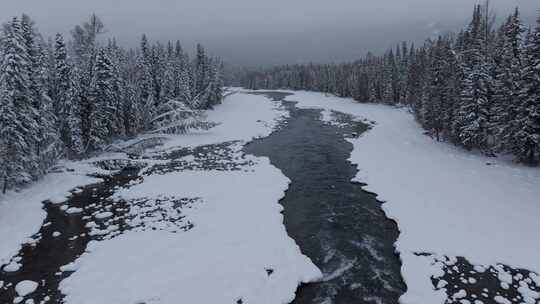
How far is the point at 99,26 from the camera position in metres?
50.7

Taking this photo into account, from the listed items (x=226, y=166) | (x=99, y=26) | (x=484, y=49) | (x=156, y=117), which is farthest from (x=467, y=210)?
(x=99, y=26)

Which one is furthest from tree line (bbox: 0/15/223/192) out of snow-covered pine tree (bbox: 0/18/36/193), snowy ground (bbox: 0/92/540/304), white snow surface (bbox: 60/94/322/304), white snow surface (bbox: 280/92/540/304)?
white snow surface (bbox: 280/92/540/304)

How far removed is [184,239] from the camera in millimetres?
18844

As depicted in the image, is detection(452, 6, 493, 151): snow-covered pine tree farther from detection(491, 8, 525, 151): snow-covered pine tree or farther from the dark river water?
the dark river water

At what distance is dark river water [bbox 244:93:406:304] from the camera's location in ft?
48.5

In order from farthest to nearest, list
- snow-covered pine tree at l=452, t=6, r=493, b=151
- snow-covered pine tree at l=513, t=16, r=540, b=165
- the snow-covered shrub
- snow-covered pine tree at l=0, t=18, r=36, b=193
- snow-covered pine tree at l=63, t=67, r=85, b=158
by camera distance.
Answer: the snow-covered shrub < snow-covered pine tree at l=452, t=6, r=493, b=151 < snow-covered pine tree at l=63, t=67, r=85, b=158 < snow-covered pine tree at l=513, t=16, r=540, b=165 < snow-covered pine tree at l=0, t=18, r=36, b=193

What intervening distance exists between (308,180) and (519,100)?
20.5 metres

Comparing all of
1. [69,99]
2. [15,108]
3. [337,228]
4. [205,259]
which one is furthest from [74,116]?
[337,228]

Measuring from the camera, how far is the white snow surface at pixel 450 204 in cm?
1665

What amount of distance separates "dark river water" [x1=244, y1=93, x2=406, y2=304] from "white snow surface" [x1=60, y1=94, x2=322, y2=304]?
0.89 meters

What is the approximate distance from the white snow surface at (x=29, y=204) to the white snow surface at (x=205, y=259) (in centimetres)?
435

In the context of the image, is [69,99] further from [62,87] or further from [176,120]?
[176,120]

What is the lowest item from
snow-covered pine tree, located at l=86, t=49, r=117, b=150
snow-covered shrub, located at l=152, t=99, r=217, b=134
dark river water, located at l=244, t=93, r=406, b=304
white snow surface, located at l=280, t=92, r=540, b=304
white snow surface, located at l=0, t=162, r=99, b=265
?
dark river water, located at l=244, t=93, r=406, b=304

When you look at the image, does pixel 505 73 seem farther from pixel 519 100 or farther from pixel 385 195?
pixel 385 195
